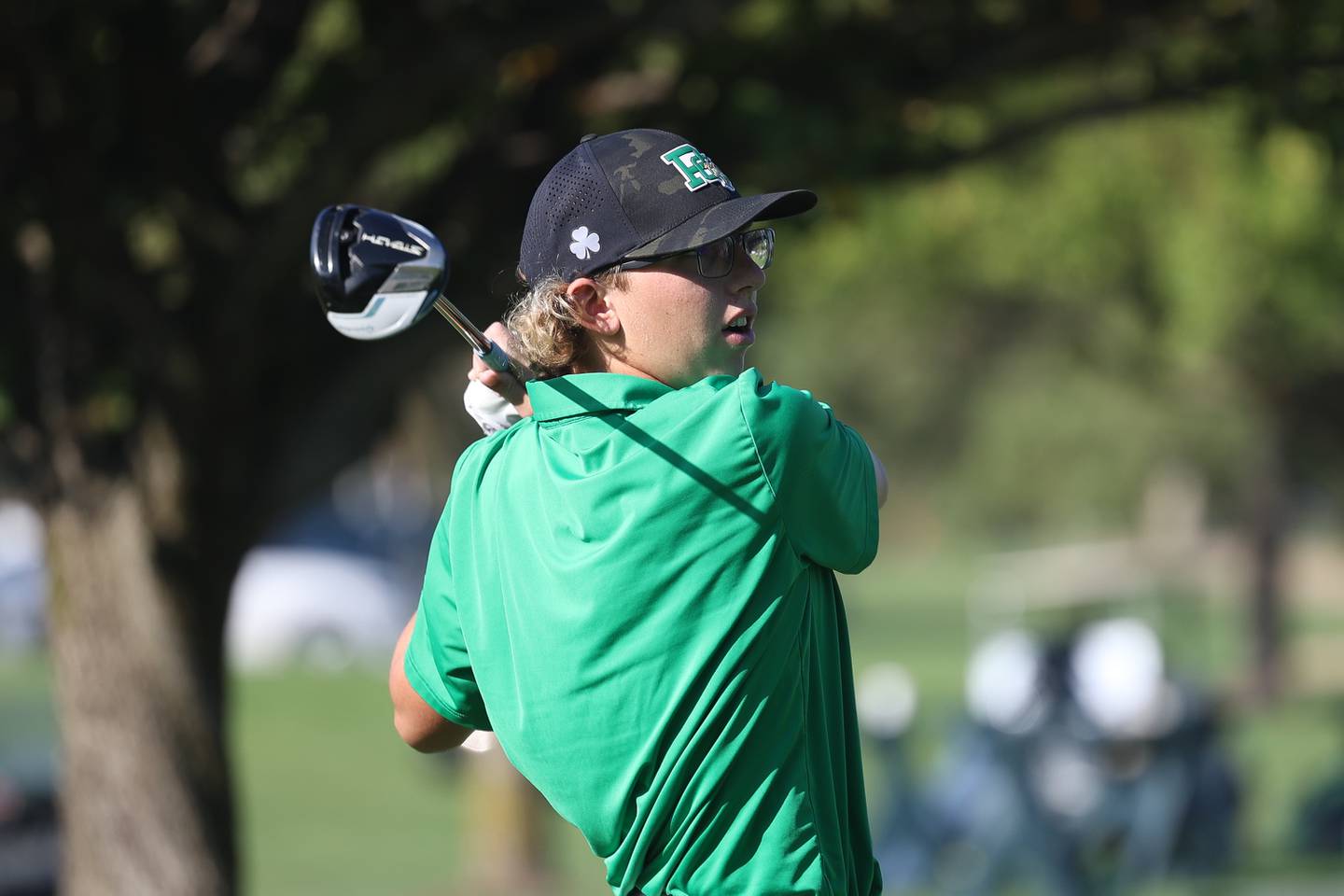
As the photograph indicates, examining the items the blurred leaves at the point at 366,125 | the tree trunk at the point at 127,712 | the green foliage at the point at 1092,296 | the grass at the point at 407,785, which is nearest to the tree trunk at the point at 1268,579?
the grass at the point at 407,785

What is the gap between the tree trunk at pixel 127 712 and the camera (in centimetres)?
502

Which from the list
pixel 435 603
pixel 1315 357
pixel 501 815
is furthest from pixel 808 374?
pixel 435 603

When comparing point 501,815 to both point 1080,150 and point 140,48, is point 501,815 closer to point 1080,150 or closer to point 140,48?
point 1080,150

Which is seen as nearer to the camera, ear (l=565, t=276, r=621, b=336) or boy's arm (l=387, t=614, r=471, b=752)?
ear (l=565, t=276, r=621, b=336)

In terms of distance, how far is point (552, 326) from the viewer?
7.68ft

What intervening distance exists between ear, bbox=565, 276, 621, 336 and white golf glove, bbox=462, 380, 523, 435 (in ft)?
0.84

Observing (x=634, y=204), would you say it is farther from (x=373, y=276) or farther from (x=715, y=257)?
(x=373, y=276)

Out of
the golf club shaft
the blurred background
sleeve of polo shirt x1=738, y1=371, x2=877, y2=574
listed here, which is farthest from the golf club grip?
the blurred background

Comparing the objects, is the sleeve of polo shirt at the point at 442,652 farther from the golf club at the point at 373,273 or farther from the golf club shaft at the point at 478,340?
the golf club at the point at 373,273

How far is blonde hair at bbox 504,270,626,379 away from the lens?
2.30m

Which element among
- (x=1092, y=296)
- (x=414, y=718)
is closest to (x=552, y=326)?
(x=414, y=718)

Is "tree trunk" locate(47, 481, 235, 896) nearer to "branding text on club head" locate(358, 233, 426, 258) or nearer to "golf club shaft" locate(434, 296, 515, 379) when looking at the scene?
"golf club shaft" locate(434, 296, 515, 379)

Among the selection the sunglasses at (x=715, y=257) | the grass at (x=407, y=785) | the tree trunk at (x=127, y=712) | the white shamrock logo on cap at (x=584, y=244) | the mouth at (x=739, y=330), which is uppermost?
the white shamrock logo on cap at (x=584, y=244)

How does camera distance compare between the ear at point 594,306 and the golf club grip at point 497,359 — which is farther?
the golf club grip at point 497,359
